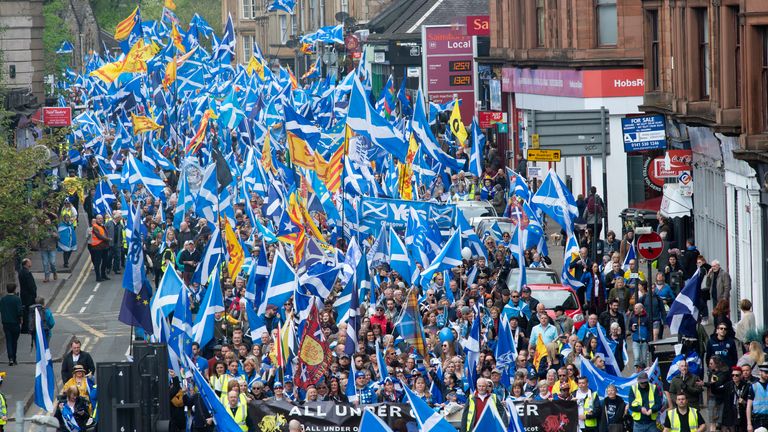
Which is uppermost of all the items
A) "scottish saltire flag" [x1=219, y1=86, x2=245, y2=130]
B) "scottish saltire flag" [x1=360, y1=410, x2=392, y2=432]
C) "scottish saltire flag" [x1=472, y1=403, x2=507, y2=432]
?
"scottish saltire flag" [x1=219, y1=86, x2=245, y2=130]

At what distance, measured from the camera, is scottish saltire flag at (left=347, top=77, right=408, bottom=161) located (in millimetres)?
32094

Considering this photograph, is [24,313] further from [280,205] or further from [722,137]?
[722,137]

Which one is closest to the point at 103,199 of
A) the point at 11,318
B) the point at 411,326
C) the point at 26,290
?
the point at 26,290

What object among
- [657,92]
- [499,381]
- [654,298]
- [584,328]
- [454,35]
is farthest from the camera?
[454,35]

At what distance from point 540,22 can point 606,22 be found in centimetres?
484

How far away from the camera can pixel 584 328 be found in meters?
24.2

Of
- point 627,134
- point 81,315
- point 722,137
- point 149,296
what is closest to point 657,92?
point 627,134

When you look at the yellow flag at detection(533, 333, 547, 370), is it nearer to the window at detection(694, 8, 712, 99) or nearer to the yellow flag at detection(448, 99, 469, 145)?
the window at detection(694, 8, 712, 99)

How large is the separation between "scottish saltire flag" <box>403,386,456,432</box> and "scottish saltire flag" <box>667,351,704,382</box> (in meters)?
3.85

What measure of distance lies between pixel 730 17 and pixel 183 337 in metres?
12.0

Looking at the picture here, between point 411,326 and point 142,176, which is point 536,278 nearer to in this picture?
point 411,326

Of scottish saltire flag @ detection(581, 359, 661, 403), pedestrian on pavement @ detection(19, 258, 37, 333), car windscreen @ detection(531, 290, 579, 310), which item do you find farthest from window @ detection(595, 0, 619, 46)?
scottish saltire flag @ detection(581, 359, 661, 403)

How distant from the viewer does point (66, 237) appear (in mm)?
40094

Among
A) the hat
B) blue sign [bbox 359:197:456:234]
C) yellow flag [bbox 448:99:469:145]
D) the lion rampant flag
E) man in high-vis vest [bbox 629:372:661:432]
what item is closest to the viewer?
man in high-vis vest [bbox 629:372:661:432]
